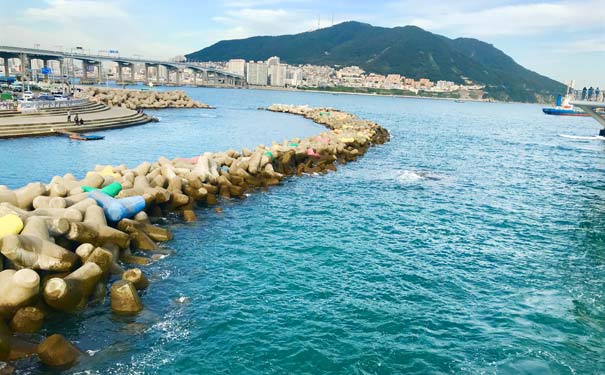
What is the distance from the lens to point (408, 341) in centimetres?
1177

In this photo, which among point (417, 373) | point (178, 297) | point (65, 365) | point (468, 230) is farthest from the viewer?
point (468, 230)

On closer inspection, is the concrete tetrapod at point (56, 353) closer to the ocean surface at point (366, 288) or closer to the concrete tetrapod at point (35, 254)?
the ocean surface at point (366, 288)

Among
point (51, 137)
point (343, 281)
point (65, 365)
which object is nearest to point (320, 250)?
point (343, 281)

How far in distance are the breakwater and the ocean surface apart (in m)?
0.55

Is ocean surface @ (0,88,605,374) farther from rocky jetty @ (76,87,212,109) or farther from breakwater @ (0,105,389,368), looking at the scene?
rocky jetty @ (76,87,212,109)

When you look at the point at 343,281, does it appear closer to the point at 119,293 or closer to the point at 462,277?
the point at 462,277

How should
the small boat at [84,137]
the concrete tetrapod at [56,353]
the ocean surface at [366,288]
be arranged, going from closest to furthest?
the concrete tetrapod at [56,353], the ocean surface at [366,288], the small boat at [84,137]

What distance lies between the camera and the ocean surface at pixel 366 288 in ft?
35.8

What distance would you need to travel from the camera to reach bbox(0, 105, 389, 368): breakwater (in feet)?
34.8

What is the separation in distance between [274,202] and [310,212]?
2.69 metres

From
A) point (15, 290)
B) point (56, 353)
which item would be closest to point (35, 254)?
point (15, 290)

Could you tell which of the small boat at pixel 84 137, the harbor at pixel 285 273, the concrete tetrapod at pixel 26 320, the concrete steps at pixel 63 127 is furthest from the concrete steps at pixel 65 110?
the concrete tetrapod at pixel 26 320

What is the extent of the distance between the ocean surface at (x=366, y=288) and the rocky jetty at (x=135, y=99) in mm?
49355

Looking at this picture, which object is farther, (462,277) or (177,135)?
(177,135)
